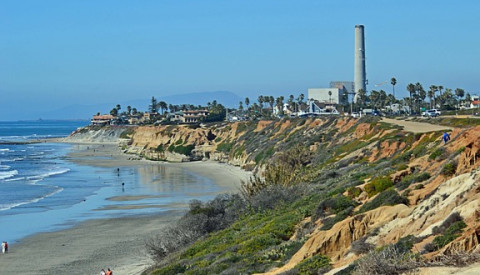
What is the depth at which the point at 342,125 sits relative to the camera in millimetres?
73188

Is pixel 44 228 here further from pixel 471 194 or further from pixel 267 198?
pixel 471 194

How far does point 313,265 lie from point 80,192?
147 ft

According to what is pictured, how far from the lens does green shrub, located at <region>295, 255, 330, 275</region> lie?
1614cm

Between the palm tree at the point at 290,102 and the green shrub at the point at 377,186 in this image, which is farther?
the palm tree at the point at 290,102

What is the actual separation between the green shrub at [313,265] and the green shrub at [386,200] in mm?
3569

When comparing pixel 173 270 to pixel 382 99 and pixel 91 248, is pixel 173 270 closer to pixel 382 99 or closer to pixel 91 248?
pixel 91 248

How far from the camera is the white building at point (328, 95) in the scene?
180125 mm

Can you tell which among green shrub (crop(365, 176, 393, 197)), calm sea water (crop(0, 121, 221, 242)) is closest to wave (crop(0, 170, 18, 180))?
calm sea water (crop(0, 121, 221, 242))

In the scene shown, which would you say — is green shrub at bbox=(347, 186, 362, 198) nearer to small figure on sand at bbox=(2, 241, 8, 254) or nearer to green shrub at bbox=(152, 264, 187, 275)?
green shrub at bbox=(152, 264, 187, 275)

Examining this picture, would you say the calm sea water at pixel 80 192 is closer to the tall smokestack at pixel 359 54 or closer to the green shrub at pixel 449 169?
the green shrub at pixel 449 169

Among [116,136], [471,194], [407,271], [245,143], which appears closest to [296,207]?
[471,194]

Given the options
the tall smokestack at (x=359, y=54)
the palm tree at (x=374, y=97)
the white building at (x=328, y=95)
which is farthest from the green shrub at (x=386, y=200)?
the white building at (x=328, y=95)

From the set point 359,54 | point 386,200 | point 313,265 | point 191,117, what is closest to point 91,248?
point 386,200

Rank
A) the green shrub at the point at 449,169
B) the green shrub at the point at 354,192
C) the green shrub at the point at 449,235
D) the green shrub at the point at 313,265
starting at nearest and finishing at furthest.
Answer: the green shrub at the point at 449,235
the green shrub at the point at 313,265
the green shrub at the point at 449,169
the green shrub at the point at 354,192
